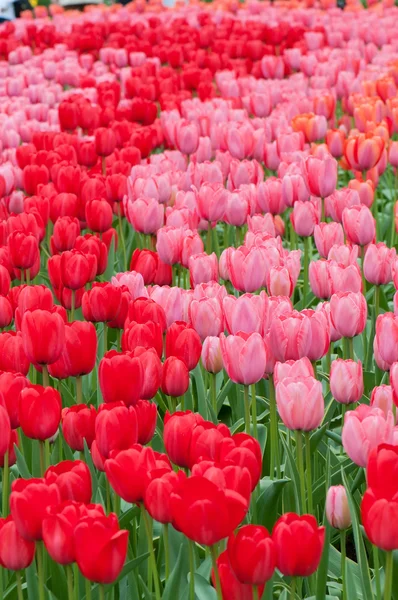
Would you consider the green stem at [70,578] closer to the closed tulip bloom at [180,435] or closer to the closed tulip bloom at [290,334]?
the closed tulip bloom at [180,435]

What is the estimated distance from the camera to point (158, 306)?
2.32m

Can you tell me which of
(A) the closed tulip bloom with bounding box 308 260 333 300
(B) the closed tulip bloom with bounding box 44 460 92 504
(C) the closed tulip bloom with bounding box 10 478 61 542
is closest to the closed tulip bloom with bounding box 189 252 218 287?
(A) the closed tulip bloom with bounding box 308 260 333 300

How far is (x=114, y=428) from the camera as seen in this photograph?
1702 mm

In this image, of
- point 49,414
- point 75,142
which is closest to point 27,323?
point 49,414

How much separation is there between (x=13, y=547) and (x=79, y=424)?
0.42 meters

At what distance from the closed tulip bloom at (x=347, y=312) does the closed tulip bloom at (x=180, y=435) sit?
660 millimetres

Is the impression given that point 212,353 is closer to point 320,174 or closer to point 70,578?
point 70,578

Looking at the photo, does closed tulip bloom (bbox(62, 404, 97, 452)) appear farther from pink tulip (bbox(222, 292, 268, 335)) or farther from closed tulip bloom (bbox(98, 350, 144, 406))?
pink tulip (bbox(222, 292, 268, 335))

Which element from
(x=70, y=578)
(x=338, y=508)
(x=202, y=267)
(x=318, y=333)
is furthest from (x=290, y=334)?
(x=70, y=578)

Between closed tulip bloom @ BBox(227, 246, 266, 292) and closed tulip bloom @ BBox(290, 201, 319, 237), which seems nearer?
closed tulip bloom @ BBox(227, 246, 266, 292)

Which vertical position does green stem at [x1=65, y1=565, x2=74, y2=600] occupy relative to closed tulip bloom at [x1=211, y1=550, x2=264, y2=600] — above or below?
below

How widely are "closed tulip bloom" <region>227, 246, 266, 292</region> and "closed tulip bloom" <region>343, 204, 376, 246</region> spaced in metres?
0.45

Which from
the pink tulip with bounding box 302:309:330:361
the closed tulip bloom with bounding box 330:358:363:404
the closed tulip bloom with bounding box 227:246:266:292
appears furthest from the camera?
the closed tulip bloom with bounding box 227:246:266:292

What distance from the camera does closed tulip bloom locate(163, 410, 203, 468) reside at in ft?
5.52
